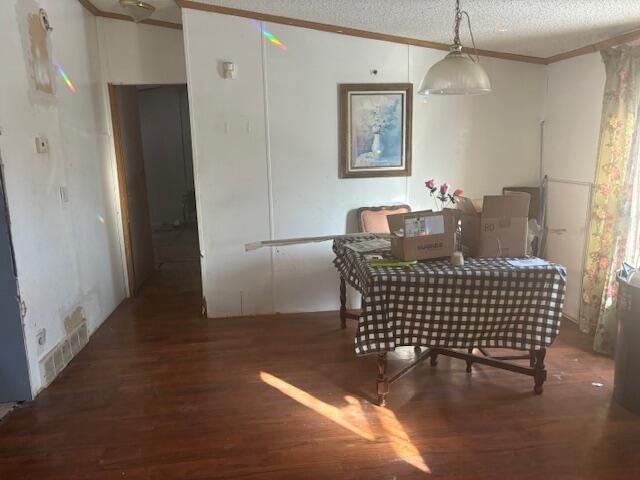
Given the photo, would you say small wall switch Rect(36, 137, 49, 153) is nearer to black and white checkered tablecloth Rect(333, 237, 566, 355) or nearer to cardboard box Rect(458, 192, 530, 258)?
black and white checkered tablecloth Rect(333, 237, 566, 355)

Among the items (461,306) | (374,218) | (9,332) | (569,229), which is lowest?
(9,332)

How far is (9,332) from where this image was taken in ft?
8.92

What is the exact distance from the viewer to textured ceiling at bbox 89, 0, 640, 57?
9.68ft

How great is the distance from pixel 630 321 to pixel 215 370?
98.5 inches

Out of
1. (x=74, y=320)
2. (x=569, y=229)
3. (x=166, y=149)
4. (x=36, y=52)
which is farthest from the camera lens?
(x=166, y=149)

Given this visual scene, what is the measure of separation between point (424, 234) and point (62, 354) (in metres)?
2.52

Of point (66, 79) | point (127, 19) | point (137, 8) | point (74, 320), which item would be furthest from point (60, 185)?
point (127, 19)

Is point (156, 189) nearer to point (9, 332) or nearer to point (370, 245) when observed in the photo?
point (9, 332)

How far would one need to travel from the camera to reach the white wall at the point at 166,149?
8.44m

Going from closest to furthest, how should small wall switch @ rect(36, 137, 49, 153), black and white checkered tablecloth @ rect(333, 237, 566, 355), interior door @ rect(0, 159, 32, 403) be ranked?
black and white checkered tablecloth @ rect(333, 237, 566, 355) < interior door @ rect(0, 159, 32, 403) < small wall switch @ rect(36, 137, 49, 153)

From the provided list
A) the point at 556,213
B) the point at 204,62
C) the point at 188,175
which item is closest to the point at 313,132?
the point at 204,62

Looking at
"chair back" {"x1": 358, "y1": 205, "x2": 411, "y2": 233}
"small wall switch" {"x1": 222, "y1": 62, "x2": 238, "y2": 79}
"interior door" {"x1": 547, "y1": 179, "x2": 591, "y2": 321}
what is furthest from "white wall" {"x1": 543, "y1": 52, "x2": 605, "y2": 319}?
"small wall switch" {"x1": 222, "y1": 62, "x2": 238, "y2": 79}

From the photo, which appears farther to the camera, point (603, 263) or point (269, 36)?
point (269, 36)

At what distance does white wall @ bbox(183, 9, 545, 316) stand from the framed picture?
0.08 m
